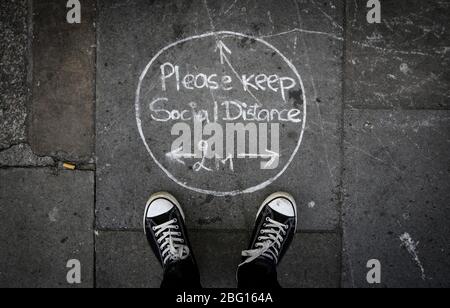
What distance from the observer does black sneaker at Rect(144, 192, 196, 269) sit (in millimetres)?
2721

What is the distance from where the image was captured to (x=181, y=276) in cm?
260

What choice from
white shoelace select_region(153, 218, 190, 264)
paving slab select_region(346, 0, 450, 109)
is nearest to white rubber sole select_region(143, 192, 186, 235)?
white shoelace select_region(153, 218, 190, 264)

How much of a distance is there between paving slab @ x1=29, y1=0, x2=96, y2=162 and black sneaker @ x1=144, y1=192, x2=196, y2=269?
0.66 meters

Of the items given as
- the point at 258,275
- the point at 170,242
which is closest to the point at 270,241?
the point at 258,275

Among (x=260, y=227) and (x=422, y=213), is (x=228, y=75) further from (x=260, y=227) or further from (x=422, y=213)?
(x=422, y=213)

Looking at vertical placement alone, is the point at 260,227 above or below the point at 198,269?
above

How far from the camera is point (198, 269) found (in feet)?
9.30

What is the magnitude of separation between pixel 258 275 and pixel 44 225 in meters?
1.75

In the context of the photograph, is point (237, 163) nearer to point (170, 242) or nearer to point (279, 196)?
point (279, 196)

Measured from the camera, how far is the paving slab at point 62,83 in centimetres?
278
